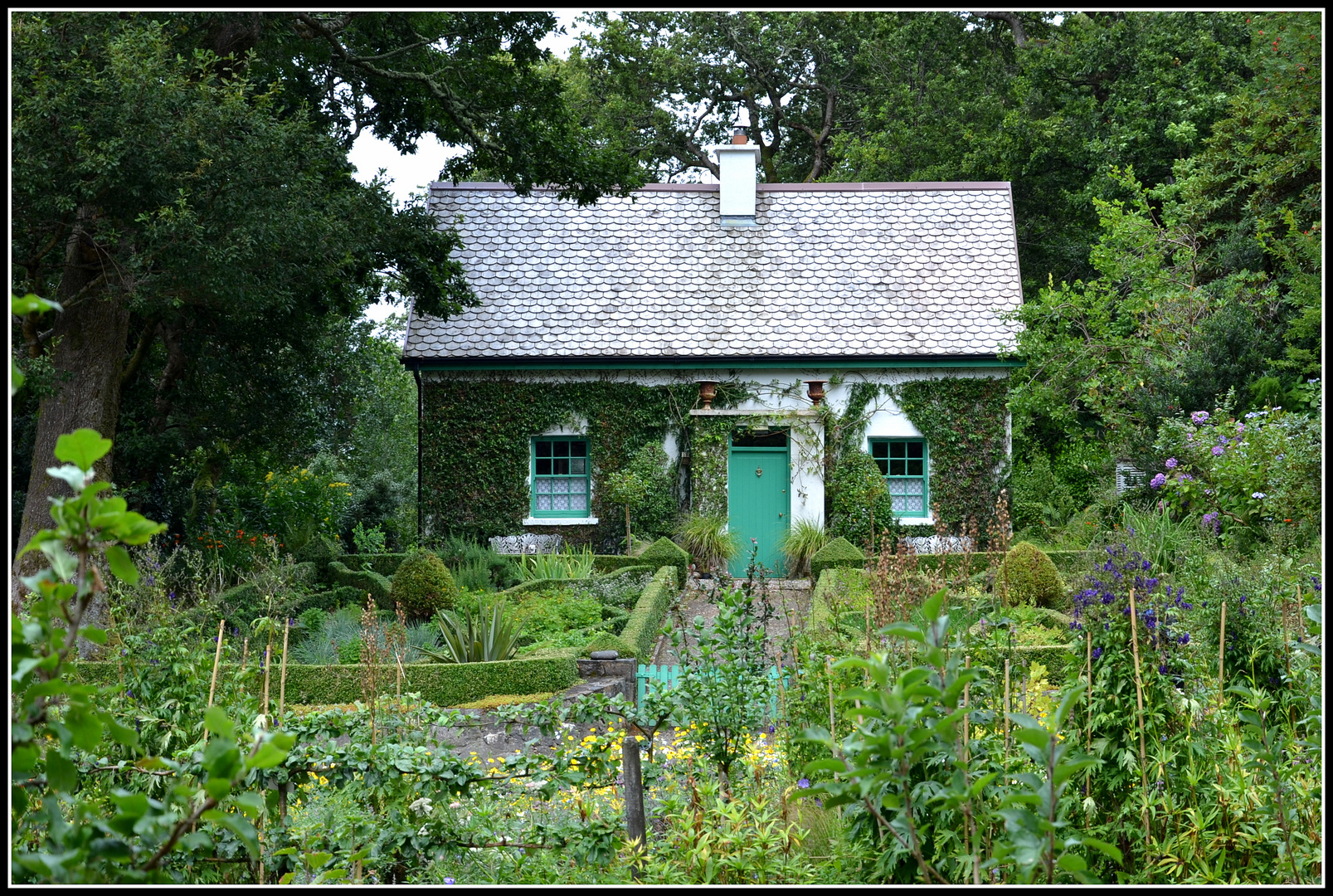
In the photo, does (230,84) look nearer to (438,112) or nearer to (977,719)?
(438,112)

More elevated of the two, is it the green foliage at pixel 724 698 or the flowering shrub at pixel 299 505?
the flowering shrub at pixel 299 505

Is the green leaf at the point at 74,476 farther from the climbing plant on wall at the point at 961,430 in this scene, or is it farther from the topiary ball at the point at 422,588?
the climbing plant on wall at the point at 961,430

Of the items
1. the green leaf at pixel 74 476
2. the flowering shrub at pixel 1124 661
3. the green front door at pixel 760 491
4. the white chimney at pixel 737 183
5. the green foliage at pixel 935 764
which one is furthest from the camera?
the white chimney at pixel 737 183

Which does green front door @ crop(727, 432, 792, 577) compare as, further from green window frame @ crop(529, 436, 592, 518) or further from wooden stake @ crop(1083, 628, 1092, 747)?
wooden stake @ crop(1083, 628, 1092, 747)

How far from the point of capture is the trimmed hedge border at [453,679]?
734 centimetres

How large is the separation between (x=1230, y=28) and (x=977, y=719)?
22582 mm

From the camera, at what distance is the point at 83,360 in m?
10.2

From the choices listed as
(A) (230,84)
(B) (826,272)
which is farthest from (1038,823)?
(B) (826,272)

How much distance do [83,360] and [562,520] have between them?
727 centimetres

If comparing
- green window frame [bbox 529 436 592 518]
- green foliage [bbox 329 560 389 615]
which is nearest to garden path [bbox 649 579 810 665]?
green window frame [bbox 529 436 592 518]

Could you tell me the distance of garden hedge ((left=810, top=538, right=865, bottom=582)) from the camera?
1295 cm

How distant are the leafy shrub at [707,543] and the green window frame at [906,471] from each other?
291 centimetres

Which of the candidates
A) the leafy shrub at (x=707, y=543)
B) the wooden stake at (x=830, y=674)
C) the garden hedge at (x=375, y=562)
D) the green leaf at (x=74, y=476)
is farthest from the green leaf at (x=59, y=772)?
the leafy shrub at (x=707, y=543)

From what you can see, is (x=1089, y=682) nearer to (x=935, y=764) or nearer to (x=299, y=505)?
(x=935, y=764)
